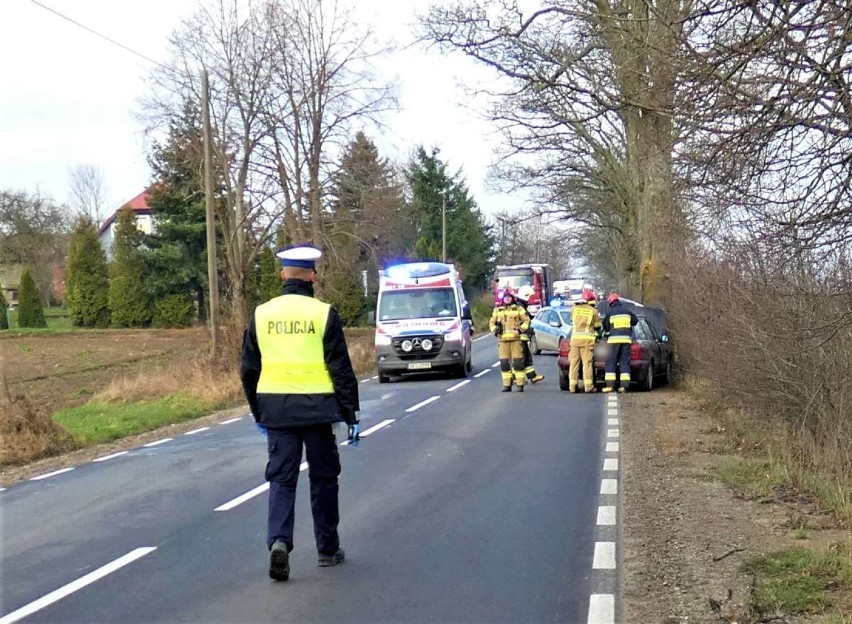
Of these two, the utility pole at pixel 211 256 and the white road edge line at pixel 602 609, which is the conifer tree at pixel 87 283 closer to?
the utility pole at pixel 211 256

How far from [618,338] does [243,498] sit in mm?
10420

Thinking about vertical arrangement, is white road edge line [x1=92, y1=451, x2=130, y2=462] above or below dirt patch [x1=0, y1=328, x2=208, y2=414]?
below

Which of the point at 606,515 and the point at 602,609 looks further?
the point at 606,515

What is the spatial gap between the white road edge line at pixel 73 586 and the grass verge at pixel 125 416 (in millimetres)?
7694

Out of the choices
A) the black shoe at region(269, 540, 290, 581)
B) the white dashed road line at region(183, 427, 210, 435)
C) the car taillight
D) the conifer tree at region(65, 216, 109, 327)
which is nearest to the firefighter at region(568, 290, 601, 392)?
the car taillight

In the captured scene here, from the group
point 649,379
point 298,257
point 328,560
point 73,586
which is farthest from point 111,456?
point 649,379

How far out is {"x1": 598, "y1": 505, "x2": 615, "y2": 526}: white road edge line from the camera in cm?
773

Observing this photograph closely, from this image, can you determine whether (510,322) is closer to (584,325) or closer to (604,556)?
(584,325)

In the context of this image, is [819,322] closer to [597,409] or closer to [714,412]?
[714,412]

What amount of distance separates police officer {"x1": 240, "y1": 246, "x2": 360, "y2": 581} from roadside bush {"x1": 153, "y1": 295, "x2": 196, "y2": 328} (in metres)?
55.7

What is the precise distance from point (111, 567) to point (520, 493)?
12.4 ft

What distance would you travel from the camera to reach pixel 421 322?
2342cm

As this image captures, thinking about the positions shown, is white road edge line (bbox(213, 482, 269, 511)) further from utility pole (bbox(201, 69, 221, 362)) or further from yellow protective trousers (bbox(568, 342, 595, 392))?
utility pole (bbox(201, 69, 221, 362))

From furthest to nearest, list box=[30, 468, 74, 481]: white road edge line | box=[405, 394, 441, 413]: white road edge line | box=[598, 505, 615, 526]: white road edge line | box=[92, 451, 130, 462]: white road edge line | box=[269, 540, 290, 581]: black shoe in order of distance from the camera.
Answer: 1. box=[405, 394, 441, 413]: white road edge line
2. box=[92, 451, 130, 462]: white road edge line
3. box=[30, 468, 74, 481]: white road edge line
4. box=[598, 505, 615, 526]: white road edge line
5. box=[269, 540, 290, 581]: black shoe
